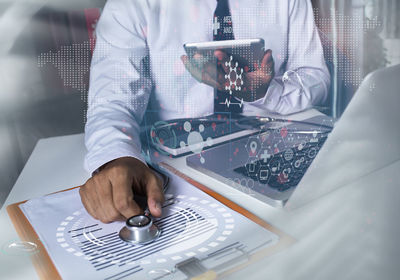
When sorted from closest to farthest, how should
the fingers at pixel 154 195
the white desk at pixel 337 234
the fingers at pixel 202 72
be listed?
the white desk at pixel 337 234, the fingers at pixel 154 195, the fingers at pixel 202 72

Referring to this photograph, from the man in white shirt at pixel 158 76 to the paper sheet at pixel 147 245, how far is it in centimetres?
2

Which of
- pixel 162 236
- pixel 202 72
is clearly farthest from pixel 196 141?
pixel 162 236

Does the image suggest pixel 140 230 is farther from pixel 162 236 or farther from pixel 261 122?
pixel 261 122

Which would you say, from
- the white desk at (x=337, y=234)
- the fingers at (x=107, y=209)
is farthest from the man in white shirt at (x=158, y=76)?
the white desk at (x=337, y=234)

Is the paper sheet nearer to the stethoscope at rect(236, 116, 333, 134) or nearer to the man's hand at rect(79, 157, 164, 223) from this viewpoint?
the man's hand at rect(79, 157, 164, 223)

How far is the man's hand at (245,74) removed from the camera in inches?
18.4

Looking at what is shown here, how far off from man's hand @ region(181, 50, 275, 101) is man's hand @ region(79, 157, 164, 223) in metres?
0.16

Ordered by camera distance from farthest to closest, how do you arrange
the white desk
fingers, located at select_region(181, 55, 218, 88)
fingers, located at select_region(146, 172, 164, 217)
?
fingers, located at select_region(181, 55, 218, 88), fingers, located at select_region(146, 172, 164, 217), the white desk

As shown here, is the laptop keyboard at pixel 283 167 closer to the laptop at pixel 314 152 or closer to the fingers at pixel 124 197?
the laptop at pixel 314 152

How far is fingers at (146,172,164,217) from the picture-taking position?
0.39m

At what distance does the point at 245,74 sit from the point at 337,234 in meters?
0.26

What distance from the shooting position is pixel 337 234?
0.99 ft

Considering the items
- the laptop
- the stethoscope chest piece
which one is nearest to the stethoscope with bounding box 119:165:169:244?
the stethoscope chest piece

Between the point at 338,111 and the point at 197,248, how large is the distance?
23 centimetres
